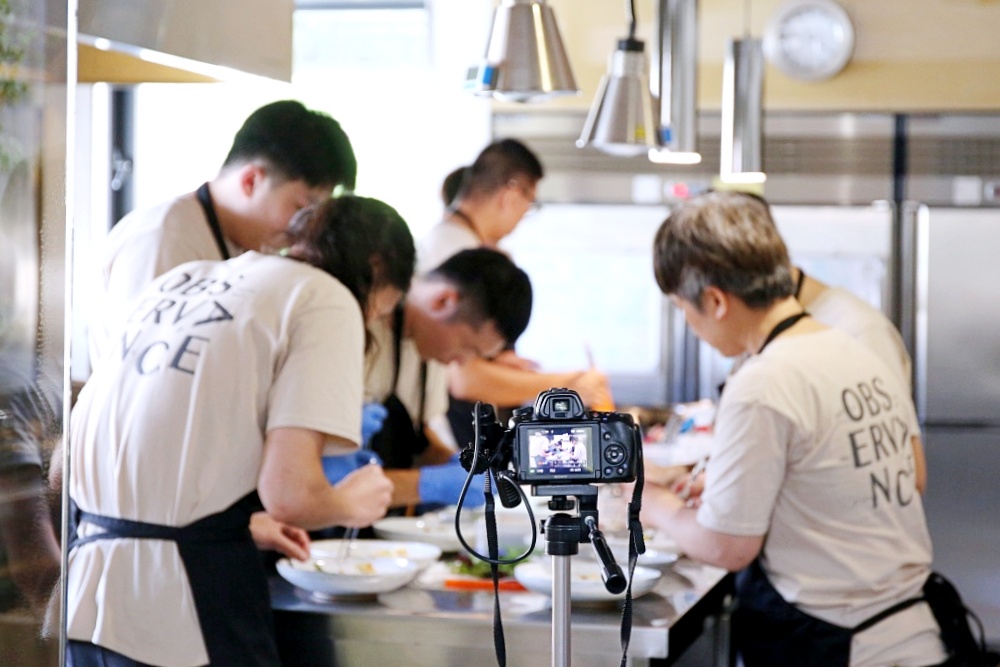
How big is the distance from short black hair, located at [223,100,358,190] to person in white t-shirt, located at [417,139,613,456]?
3.98 feet

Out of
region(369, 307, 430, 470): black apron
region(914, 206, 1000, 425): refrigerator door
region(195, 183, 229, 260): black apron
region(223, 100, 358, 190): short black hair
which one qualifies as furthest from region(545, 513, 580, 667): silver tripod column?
region(914, 206, 1000, 425): refrigerator door

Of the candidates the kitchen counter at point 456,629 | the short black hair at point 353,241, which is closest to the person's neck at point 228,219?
the short black hair at point 353,241

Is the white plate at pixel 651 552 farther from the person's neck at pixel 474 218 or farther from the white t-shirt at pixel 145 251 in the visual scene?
the person's neck at pixel 474 218

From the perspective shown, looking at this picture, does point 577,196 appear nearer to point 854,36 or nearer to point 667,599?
point 854,36

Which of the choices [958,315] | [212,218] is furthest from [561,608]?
[958,315]

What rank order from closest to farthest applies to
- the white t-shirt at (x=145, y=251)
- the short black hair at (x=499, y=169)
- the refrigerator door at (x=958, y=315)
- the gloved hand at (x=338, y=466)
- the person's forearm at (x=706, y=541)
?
the person's forearm at (x=706, y=541)
the white t-shirt at (x=145, y=251)
the gloved hand at (x=338, y=466)
the short black hair at (x=499, y=169)
the refrigerator door at (x=958, y=315)

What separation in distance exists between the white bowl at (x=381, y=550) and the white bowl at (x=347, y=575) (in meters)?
0.06

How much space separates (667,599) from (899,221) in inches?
120

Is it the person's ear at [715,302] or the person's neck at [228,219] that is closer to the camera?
the person's ear at [715,302]

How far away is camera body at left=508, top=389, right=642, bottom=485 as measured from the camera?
49.1 inches

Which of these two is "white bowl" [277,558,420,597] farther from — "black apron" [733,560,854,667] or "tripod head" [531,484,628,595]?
"tripod head" [531,484,628,595]

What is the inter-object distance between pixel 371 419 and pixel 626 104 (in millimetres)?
983

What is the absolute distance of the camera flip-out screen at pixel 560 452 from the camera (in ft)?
4.09

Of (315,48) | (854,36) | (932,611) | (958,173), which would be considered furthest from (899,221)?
(932,611)
